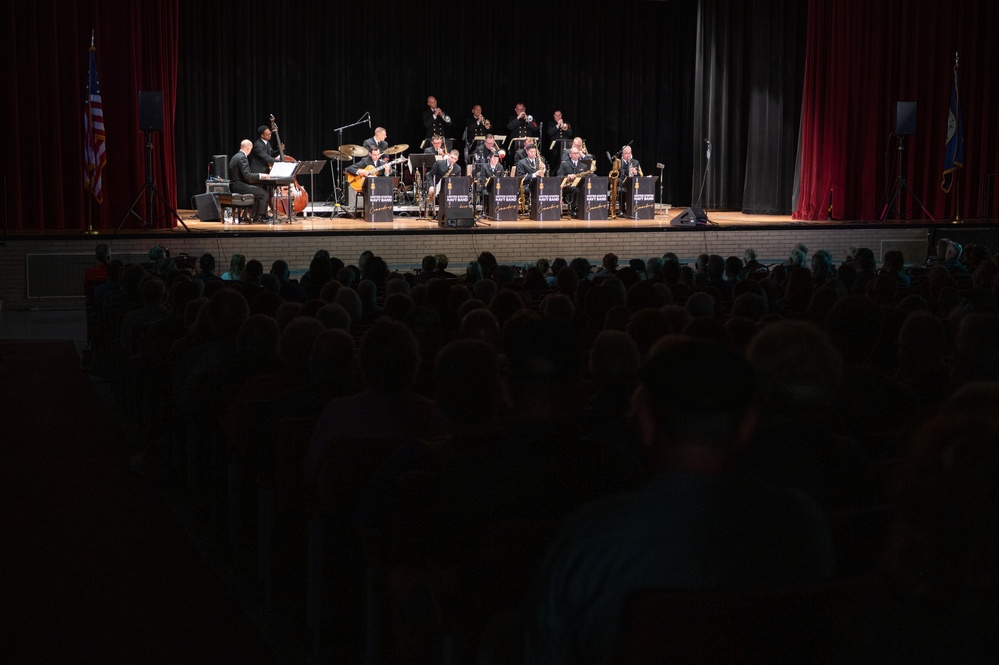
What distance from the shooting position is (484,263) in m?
8.72

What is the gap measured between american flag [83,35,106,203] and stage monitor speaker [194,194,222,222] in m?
1.65

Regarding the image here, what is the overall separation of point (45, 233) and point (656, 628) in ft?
38.3

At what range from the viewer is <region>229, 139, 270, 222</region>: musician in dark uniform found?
13531 mm

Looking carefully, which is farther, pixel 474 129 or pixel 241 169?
pixel 474 129

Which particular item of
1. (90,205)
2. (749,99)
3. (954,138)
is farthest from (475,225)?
(954,138)

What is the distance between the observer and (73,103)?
12.6 metres

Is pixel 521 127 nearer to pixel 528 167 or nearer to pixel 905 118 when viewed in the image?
pixel 528 167

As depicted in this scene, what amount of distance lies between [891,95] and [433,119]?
21.6 feet

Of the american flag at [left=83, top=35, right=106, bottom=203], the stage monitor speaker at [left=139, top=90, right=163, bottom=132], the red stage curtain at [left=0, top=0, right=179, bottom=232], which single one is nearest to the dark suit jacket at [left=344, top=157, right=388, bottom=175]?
the red stage curtain at [left=0, top=0, right=179, bottom=232]

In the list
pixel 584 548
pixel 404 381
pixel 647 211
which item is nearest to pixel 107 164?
pixel 647 211

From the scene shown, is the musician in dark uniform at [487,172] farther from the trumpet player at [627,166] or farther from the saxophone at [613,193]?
the trumpet player at [627,166]

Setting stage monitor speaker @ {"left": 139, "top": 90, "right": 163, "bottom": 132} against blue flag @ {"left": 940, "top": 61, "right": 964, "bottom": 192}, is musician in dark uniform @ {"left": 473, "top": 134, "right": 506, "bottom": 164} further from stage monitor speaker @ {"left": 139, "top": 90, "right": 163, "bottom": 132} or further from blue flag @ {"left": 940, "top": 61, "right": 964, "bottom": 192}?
blue flag @ {"left": 940, "top": 61, "right": 964, "bottom": 192}

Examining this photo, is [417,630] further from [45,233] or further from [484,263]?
[45,233]

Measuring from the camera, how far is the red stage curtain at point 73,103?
12.3m
